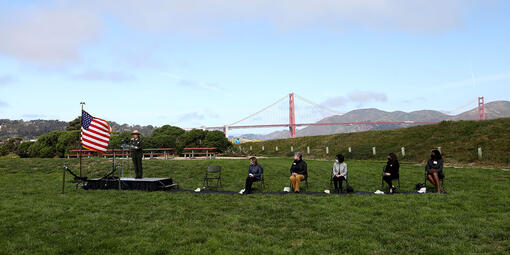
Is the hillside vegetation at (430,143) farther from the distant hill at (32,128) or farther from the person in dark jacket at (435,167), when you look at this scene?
the distant hill at (32,128)

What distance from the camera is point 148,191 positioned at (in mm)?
10438

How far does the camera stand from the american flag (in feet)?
32.8

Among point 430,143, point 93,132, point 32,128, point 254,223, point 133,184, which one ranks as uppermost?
point 32,128

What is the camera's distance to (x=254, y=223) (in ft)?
21.3

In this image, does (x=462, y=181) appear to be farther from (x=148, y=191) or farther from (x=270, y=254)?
(x=148, y=191)

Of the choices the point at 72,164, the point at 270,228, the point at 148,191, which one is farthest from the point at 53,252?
the point at 72,164

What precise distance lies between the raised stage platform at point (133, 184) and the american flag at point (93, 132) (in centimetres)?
127

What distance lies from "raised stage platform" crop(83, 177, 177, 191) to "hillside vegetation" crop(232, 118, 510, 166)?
18.8 metres

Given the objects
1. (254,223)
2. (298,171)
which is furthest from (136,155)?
(254,223)

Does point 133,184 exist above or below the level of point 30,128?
below

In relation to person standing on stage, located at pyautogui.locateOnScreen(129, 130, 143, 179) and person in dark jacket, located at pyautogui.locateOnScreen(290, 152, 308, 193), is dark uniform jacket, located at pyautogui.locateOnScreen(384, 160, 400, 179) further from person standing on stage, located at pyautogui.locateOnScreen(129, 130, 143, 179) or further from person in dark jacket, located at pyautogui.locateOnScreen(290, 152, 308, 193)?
person standing on stage, located at pyautogui.locateOnScreen(129, 130, 143, 179)

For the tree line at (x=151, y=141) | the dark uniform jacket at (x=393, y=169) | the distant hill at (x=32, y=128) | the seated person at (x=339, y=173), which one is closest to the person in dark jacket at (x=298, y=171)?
the seated person at (x=339, y=173)

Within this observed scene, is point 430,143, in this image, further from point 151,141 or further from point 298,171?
point 151,141

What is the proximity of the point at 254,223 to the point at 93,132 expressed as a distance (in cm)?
640
